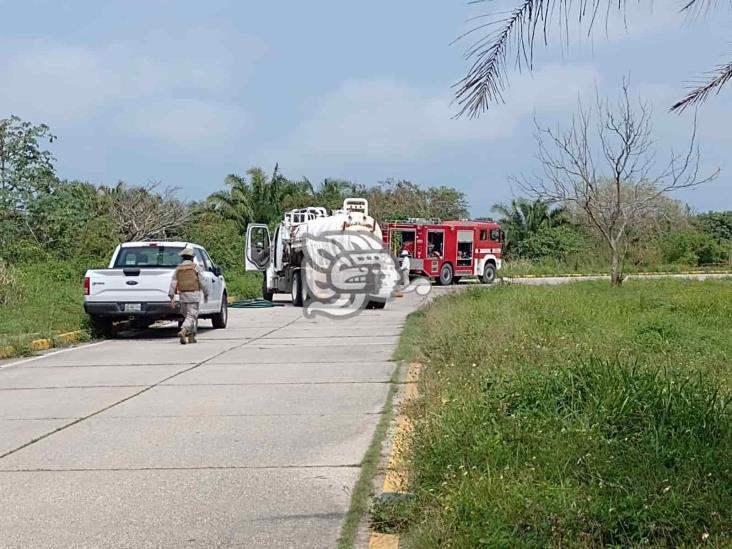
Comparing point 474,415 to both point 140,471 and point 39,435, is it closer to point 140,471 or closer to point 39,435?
point 140,471

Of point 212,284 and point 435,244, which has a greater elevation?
point 435,244

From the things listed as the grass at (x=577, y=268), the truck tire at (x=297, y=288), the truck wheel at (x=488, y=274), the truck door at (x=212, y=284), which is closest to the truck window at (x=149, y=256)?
the truck door at (x=212, y=284)

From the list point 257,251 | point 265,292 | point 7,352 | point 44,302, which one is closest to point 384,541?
point 7,352

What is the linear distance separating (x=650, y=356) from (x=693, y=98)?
6.71 meters

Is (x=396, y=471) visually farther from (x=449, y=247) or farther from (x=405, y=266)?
(x=449, y=247)

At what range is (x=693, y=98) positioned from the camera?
365cm

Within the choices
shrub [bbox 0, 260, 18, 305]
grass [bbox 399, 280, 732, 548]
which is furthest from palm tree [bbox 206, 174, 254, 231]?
grass [bbox 399, 280, 732, 548]

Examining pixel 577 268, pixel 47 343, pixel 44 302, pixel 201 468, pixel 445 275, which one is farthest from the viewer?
pixel 577 268

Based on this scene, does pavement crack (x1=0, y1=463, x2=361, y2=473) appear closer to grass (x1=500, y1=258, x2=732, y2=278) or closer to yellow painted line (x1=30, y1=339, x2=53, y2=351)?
yellow painted line (x1=30, y1=339, x2=53, y2=351)

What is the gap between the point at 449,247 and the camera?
1561 inches

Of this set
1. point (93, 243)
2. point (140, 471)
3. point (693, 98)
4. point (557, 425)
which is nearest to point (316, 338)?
point (140, 471)

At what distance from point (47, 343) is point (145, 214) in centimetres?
2559

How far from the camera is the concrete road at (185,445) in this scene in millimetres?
5520

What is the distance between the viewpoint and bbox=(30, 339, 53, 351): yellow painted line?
15625 millimetres
